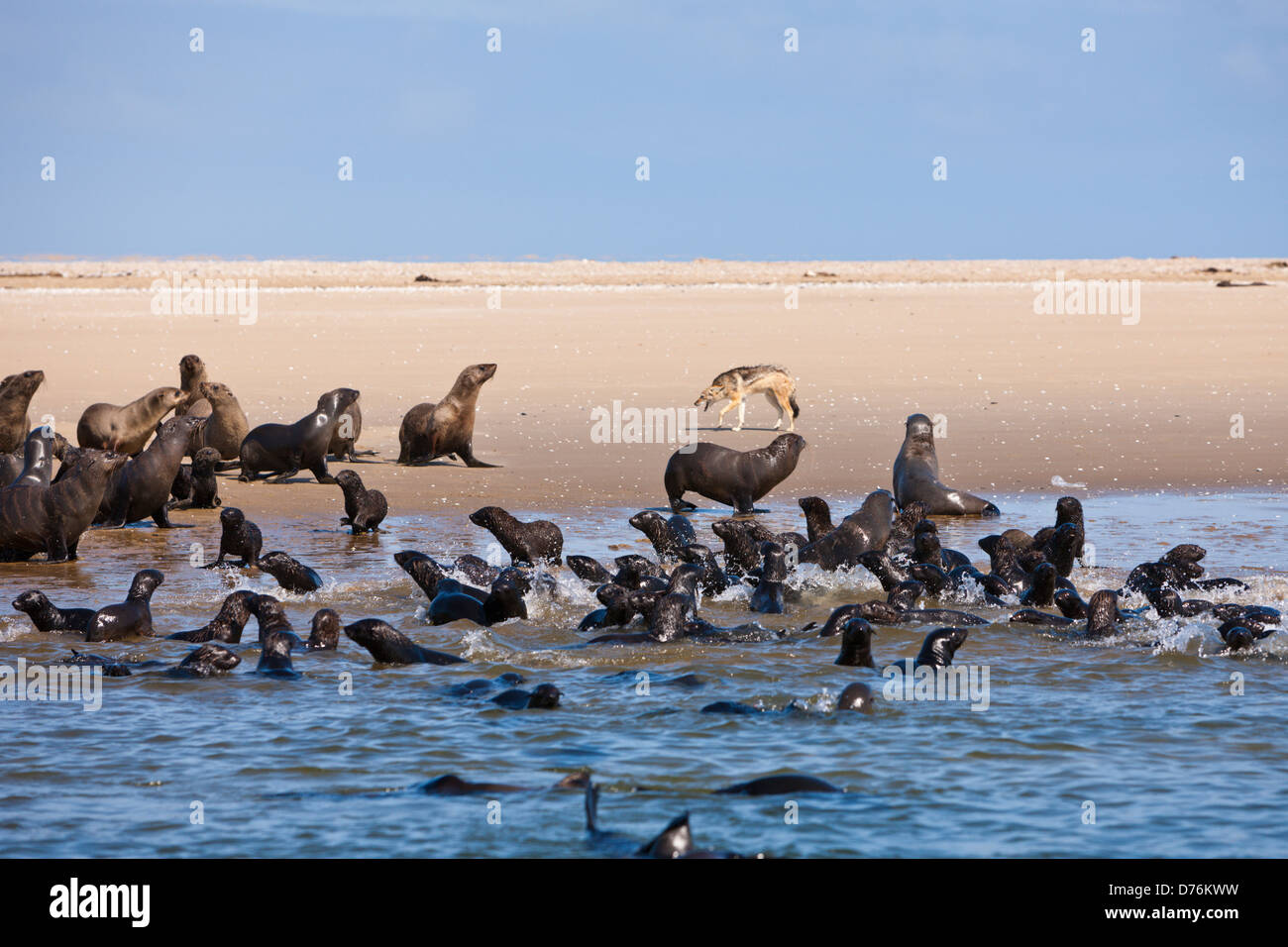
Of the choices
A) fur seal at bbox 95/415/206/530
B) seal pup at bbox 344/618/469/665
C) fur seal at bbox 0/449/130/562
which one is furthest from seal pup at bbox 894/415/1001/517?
fur seal at bbox 0/449/130/562

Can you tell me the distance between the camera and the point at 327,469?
44.5ft

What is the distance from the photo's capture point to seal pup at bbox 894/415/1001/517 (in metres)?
11.4

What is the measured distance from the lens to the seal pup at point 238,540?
924 cm

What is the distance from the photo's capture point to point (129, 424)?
12.9 meters

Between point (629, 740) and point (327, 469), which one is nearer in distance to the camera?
point (629, 740)

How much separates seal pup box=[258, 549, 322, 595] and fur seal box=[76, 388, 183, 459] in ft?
15.4

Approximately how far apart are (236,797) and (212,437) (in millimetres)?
9067

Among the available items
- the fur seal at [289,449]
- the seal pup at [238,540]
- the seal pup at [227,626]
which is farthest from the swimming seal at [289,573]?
the fur seal at [289,449]

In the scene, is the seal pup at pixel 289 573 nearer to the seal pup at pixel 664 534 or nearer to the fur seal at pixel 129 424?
the seal pup at pixel 664 534

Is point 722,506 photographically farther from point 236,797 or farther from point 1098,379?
point 1098,379

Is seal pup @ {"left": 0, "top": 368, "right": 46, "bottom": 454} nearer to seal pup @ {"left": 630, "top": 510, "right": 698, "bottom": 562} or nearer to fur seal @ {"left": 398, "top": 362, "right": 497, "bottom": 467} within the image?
fur seal @ {"left": 398, "top": 362, "right": 497, "bottom": 467}

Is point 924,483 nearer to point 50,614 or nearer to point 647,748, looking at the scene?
point 647,748
